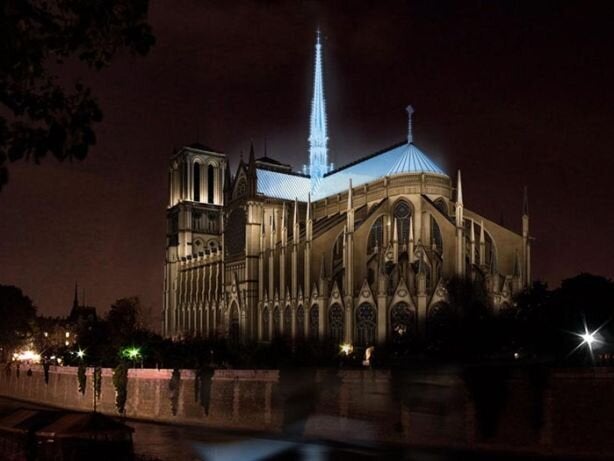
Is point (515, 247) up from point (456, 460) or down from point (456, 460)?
up

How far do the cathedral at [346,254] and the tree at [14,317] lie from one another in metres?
18.1

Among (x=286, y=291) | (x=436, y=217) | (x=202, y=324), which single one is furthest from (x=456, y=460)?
(x=202, y=324)

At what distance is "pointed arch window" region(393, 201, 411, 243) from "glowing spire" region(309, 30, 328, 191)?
88.9 ft

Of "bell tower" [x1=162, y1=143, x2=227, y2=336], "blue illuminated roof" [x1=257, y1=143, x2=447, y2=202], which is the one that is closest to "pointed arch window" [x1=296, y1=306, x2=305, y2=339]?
"blue illuminated roof" [x1=257, y1=143, x2=447, y2=202]

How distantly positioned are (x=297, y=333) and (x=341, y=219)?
11212mm

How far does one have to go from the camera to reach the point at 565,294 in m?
39.2

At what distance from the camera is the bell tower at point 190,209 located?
10519 cm

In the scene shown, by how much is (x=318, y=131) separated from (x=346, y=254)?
39434mm

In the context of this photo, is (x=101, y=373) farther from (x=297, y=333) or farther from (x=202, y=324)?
(x=202, y=324)

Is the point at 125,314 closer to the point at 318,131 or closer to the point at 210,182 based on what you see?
the point at 210,182

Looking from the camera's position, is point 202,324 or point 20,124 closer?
point 20,124

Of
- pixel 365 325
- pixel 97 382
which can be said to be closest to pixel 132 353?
pixel 97 382

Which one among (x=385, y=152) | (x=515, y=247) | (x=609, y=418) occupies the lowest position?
(x=609, y=418)

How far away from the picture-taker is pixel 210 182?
362 ft
